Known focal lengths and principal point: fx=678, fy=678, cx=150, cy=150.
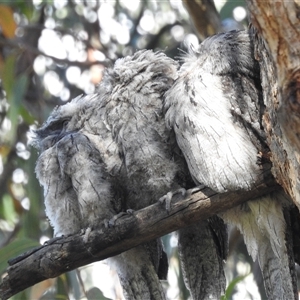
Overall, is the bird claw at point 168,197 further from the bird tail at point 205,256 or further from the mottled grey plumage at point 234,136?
the bird tail at point 205,256

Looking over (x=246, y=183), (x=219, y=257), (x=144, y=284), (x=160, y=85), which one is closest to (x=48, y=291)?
(x=144, y=284)

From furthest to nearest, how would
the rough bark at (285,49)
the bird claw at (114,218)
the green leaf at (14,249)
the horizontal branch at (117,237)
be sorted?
1. the green leaf at (14,249)
2. the bird claw at (114,218)
3. the horizontal branch at (117,237)
4. the rough bark at (285,49)

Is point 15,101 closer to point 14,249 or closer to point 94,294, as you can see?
point 14,249

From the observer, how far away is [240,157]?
8.48 feet

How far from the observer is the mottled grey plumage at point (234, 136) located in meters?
2.60

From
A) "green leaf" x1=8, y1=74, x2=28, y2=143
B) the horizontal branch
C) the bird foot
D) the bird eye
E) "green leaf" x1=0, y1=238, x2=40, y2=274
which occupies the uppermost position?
"green leaf" x1=8, y1=74, x2=28, y2=143

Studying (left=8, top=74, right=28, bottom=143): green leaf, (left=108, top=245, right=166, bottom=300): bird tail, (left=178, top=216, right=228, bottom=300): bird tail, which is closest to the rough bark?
(left=178, top=216, right=228, bottom=300): bird tail

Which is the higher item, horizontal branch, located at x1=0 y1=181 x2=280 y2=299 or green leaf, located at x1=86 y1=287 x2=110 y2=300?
horizontal branch, located at x1=0 y1=181 x2=280 y2=299

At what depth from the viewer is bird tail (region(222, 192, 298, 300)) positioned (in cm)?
265

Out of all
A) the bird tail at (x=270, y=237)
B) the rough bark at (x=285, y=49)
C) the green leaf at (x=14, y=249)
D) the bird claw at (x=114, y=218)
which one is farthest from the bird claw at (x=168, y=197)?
the green leaf at (x=14, y=249)

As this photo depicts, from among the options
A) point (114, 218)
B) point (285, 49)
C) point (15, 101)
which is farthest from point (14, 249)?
point (285, 49)

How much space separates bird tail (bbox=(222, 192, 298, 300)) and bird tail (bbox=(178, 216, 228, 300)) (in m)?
0.25

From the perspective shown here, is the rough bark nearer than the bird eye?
Yes

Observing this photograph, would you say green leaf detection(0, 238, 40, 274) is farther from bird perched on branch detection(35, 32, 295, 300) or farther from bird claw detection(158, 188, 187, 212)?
bird claw detection(158, 188, 187, 212)
